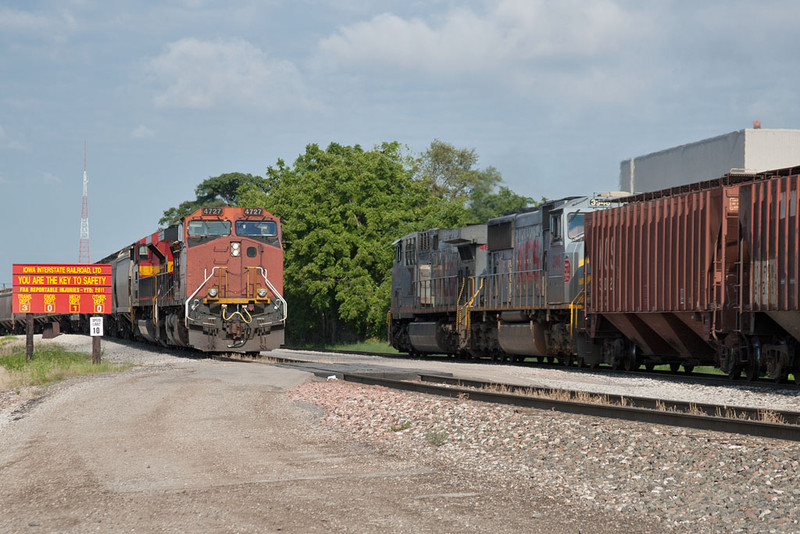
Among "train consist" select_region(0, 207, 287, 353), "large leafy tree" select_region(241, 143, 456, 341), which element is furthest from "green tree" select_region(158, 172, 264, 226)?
"train consist" select_region(0, 207, 287, 353)

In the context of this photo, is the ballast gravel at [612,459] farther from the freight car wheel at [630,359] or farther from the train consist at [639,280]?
the freight car wheel at [630,359]

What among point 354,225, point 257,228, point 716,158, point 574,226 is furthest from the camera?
point 716,158

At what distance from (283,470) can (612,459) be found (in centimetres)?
326

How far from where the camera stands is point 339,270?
46.5 m

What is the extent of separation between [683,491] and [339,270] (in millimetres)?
39102

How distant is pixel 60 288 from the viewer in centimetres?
2744

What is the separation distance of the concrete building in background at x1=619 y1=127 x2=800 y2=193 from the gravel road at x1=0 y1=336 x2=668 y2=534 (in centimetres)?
4407

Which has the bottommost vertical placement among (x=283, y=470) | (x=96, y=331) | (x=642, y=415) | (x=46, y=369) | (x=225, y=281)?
(x=46, y=369)

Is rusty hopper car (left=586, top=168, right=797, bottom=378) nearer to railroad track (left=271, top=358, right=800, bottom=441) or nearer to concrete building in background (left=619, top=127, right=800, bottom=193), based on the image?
railroad track (left=271, top=358, right=800, bottom=441)

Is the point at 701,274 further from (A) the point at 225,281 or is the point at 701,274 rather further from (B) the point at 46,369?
(B) the point at 46,369

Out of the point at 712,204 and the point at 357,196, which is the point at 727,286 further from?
the point at 357,196

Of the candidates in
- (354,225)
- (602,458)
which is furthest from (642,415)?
(354,225)

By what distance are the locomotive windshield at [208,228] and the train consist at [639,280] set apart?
7386 millimetres

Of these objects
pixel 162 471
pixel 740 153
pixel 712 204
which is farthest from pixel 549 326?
pixel 740 153
